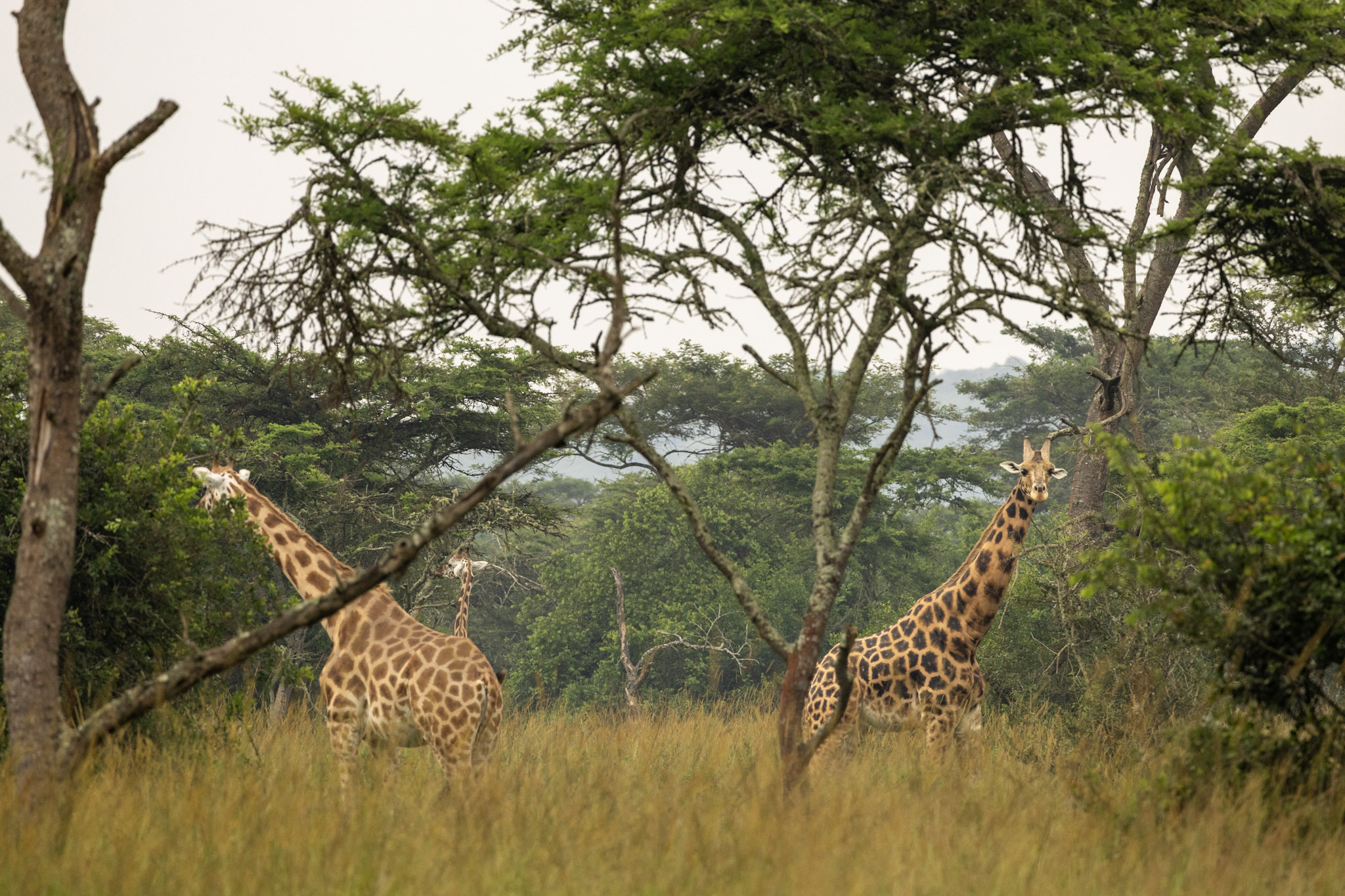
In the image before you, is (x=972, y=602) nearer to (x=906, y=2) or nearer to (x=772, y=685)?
(x=906, y=2)

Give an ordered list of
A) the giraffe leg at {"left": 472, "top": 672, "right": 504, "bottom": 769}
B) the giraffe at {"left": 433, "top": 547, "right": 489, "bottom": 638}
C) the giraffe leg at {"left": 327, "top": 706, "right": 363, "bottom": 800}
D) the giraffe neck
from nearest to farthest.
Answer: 1. the giraffe leg at {"left": 472, "top": 672, "right": 504, "bottom": 769}
2. the giraffe leg at {"left": 327, "top": 706, "right": 363, "bottom": 800}
3. the giraffe neck
4. the giraffe at {"left": 433, "top": 547, "right": 489, "bottom": 638}

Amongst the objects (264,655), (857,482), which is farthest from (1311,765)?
(857,482)

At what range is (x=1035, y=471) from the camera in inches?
390

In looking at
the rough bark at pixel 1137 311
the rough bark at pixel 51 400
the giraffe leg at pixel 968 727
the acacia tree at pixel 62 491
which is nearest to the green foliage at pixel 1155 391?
the rough bark at pixel 1137 311

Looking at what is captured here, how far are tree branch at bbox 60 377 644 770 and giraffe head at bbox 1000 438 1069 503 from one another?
220 inches

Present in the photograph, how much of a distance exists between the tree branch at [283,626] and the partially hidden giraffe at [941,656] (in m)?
4.88

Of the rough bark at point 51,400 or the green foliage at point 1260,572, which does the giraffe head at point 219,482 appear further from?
the green foliage at point 1260,572

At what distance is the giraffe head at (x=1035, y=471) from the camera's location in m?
9.79

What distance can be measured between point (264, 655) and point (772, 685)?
34.9 feet

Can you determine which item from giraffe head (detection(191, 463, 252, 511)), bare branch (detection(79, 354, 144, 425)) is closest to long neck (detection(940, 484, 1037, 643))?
giraffe head (detection(191, 463, 252, 511))

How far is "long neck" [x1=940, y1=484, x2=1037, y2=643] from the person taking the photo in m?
9.70

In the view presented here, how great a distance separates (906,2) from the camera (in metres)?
6.93

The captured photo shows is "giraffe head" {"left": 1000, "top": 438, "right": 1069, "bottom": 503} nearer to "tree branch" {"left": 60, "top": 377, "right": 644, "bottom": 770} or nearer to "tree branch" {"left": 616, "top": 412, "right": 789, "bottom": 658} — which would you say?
"tree branch" {"left": 616, "top": 412, "right": 789, "bottom": 658}

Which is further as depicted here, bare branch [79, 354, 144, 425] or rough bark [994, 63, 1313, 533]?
rough bark [994, 63, 1313, 533]
